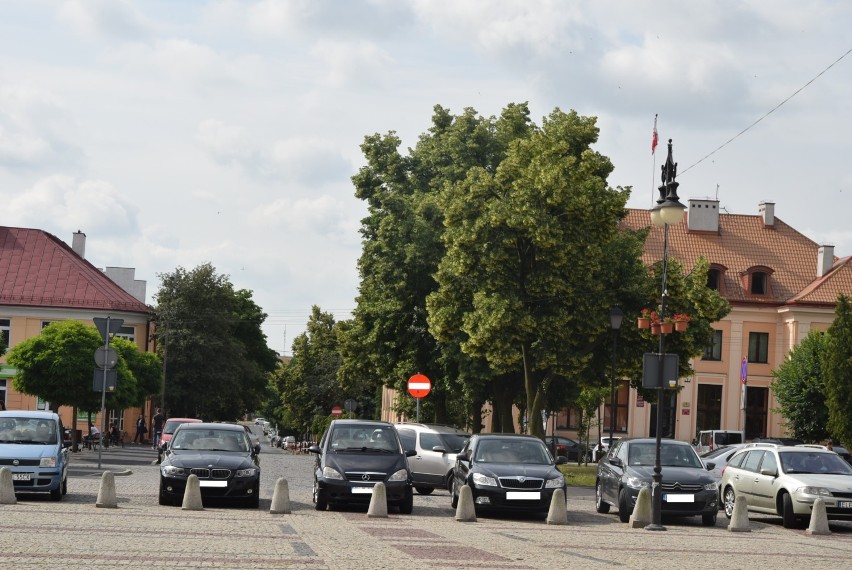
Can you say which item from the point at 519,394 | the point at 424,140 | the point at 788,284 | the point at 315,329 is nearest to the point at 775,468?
the point at 519,394

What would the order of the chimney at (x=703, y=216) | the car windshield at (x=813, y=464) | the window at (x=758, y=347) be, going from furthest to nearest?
the chimney at (x=703, y=216) → the window at (x=758, y=347) → the car windshield at (x=813, y=464)

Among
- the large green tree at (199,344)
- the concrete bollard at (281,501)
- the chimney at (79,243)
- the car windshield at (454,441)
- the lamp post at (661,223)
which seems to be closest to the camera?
the concrete bollard at (281,501)

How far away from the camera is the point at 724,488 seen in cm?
2809

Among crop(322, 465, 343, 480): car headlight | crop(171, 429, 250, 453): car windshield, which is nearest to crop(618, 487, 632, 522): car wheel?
crop(322, 465, 343, 480): car headlight

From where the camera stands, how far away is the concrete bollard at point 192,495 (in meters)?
23.2

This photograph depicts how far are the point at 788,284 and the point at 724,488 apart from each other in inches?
2007

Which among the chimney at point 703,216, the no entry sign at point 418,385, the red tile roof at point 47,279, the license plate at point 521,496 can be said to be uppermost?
the chimney at point 703,216

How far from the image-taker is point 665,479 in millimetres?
25344

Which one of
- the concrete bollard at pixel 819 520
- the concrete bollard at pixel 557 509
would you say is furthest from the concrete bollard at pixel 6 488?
the concrete bollard at pixel 819 520

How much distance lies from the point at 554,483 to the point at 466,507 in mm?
2200

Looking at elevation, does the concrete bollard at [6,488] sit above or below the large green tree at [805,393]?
below

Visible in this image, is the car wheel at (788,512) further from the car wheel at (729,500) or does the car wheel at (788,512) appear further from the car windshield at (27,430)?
the car windshield at (27,430)

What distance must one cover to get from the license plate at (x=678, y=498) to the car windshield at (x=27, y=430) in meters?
11.5

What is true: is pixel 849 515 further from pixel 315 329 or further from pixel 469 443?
pixel 315 329
